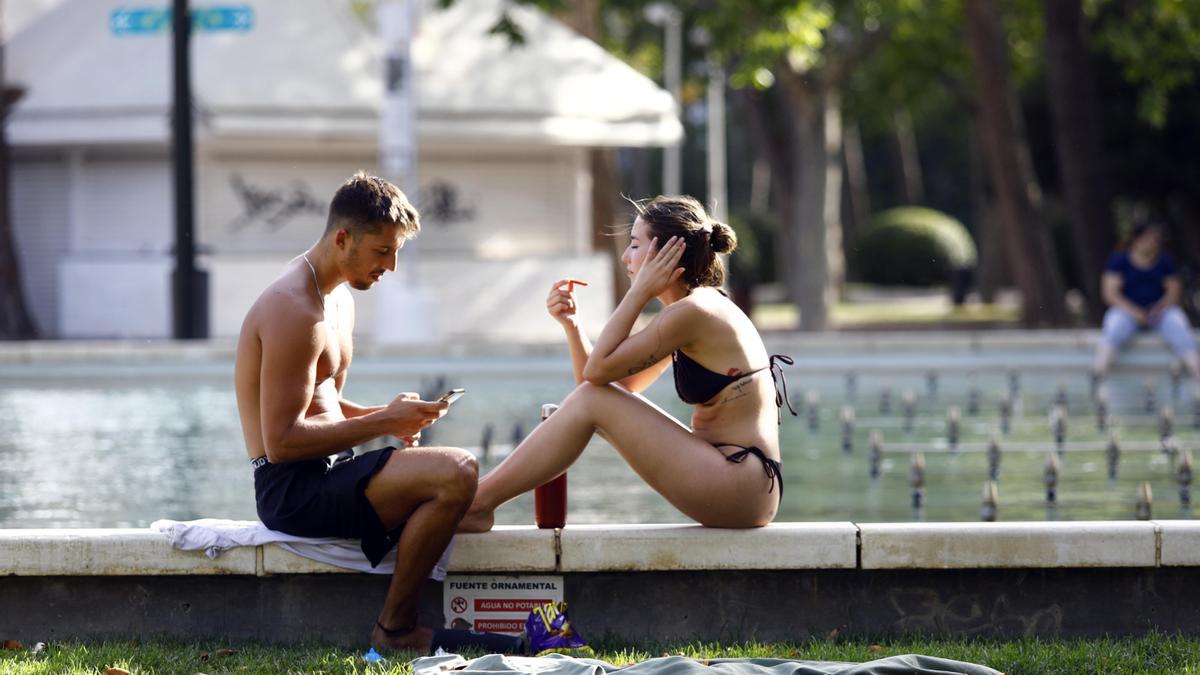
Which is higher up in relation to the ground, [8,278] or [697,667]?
[8,278]

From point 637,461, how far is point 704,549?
1.42 feet

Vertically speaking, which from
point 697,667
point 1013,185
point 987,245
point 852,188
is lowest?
point 697,667

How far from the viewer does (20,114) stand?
24234mm

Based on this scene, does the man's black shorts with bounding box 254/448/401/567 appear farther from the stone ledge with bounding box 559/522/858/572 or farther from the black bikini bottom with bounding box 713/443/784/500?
the black bikini bottom with bounding box 713/443/784/500

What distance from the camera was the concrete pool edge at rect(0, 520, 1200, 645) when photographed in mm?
5992

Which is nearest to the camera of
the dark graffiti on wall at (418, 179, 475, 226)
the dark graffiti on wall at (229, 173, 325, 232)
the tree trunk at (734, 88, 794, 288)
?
the dark graffiti on wall at (229, 173, 325, 232)

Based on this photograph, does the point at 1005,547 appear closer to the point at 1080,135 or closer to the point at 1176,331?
the point at 1176,331

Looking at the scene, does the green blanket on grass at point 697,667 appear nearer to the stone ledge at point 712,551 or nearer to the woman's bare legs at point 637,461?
the stone ledge at point 712,551

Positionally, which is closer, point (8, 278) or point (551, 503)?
point (551, 503)

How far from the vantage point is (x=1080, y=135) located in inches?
901

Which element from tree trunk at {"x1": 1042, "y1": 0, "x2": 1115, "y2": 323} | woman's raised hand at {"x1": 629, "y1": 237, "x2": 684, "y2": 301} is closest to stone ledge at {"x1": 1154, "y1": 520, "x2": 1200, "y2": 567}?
woman's raised hand at {"x1": 629, "y1": 237, "x2": 684, "y2": 301}

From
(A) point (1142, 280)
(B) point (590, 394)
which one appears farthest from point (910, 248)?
(B) point (590, 394)

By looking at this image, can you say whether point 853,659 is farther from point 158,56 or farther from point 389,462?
point 158,56

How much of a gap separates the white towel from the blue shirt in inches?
477
